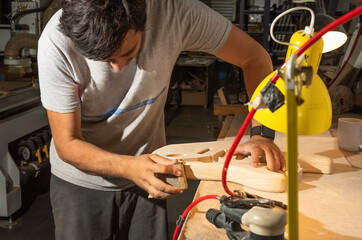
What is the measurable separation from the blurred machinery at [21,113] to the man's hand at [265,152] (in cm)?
206

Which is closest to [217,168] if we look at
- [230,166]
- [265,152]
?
[230,166]

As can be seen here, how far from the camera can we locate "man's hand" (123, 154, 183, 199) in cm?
106

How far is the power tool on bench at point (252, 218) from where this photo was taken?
2.52 feet

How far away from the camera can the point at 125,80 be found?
138 cm

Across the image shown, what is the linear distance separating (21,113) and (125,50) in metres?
2.07

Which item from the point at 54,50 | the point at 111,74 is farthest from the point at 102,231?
the point at 54,50

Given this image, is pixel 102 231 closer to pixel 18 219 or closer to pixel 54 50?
pixel 54 50

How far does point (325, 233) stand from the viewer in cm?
101

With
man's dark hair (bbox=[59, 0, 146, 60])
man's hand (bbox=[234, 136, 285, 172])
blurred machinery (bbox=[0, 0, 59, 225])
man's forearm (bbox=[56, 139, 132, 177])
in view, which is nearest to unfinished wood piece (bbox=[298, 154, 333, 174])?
man's hand (bbox=[234, 136, 285, 172])

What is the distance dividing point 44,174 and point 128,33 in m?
2.64

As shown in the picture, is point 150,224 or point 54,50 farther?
point 150,224

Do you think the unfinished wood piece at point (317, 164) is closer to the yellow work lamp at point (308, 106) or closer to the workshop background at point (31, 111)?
the yellow work lamp at point (308, 106)

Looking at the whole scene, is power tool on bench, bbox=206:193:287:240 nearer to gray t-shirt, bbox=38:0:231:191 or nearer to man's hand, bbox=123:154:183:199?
man's hand, bbox=123:154:183:199

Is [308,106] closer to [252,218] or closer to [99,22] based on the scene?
[252,218]
